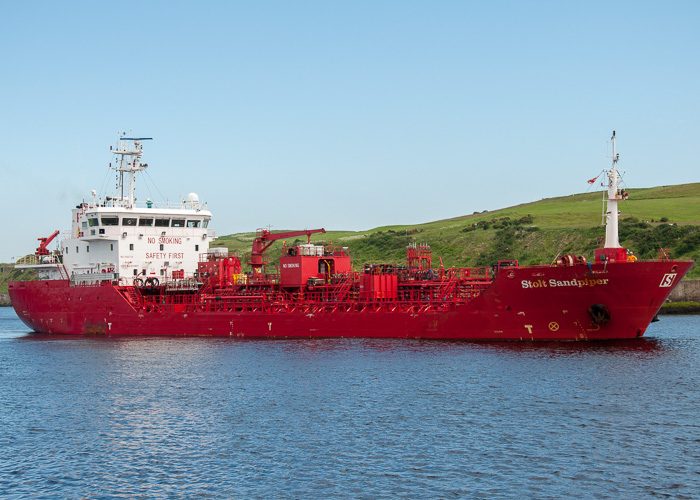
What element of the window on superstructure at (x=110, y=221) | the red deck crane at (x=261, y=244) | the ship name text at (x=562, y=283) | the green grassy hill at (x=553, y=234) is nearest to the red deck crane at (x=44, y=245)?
the window on superstructure at (x=110, y=221)

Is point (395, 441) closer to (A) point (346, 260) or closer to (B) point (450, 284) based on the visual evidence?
(B) point (450, 284)

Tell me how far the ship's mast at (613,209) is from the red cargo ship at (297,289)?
58 millimetres

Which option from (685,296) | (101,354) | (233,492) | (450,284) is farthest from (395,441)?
(685,296)

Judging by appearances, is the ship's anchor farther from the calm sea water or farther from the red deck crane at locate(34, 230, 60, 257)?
the red deck crane at locate(34, 230, 60, 257)

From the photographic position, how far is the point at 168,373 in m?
30.3

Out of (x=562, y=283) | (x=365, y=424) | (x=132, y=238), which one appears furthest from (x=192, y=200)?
(x=365, y=424)

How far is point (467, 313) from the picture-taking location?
35188 millimetres

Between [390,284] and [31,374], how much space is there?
18.5 meters

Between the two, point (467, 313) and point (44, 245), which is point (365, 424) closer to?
point (467, 313)

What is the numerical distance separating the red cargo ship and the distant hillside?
31.9 meters

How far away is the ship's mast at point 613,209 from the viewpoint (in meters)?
32.8

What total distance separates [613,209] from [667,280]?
416 cm

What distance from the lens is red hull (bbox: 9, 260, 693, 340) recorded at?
31.4 meters

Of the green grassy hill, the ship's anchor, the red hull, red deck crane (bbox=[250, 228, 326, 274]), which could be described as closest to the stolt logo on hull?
the red hull
